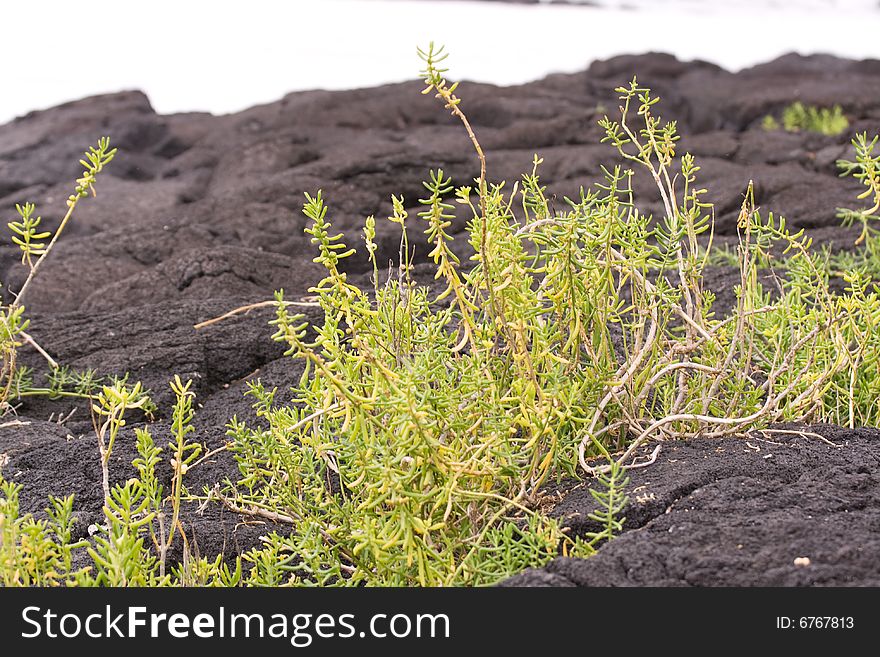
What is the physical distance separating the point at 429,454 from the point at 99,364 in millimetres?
2678

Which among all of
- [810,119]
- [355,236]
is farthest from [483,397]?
[810,119]

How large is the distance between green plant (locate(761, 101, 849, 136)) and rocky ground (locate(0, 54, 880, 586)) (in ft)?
0.61

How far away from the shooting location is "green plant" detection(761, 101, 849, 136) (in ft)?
34.3

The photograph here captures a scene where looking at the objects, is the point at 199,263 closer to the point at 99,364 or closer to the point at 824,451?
the point at 99,364

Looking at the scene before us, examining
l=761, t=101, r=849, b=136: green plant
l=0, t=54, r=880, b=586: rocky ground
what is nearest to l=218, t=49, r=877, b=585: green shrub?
l=0, t=54, r=880, b=586: rocky ground

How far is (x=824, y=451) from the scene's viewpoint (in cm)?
215

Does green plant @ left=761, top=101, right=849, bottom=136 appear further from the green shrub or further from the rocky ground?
the green shrub

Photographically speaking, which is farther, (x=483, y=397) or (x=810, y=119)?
(x=810, y=119)

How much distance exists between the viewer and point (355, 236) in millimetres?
6676

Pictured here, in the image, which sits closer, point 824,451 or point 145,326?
point 824,451

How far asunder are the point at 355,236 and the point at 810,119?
20.3 ft

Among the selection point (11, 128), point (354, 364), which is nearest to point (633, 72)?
point (11, 128)

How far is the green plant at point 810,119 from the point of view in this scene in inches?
411

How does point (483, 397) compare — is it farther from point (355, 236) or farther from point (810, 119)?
point (810, 119)
